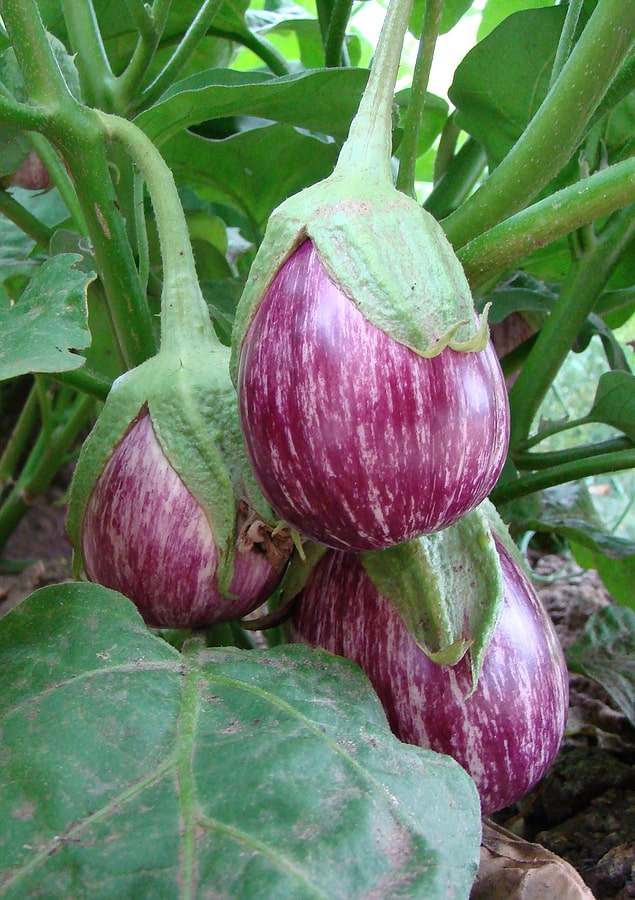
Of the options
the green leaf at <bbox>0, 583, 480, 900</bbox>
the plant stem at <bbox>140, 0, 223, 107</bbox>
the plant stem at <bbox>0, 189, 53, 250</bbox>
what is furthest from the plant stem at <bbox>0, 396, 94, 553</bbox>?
the green leaf at <bbox>0, 583, 480, 900</bbox>

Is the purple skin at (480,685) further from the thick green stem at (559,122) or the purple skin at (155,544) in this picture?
the thick green stem at (559,122)

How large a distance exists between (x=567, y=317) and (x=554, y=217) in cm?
38

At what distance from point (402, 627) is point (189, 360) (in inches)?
8.1

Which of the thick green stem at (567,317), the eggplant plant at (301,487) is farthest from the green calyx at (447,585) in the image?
Result: the thick green stem at (567,317)

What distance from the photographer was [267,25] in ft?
3.63

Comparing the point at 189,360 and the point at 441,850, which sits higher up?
the point at 189,360

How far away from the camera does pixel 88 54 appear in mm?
749

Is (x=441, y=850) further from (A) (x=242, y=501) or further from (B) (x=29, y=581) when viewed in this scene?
(B) (x=29, y=581)

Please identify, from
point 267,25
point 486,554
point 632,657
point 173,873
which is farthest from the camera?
point 267,25

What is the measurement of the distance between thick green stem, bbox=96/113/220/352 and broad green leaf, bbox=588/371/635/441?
0.38m

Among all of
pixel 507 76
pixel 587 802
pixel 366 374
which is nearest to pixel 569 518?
pixel 587 802

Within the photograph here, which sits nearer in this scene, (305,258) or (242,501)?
(305,258)

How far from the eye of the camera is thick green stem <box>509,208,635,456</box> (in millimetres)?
808

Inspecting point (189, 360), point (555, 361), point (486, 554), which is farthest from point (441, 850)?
point (555, 361)
